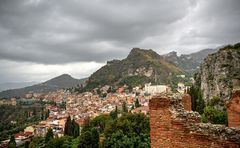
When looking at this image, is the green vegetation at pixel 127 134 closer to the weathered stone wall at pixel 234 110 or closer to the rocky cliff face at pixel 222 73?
the rocky cliff face at pixel 222 73

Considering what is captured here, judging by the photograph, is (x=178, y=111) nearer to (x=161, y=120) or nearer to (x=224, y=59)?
(x=161, y=120)

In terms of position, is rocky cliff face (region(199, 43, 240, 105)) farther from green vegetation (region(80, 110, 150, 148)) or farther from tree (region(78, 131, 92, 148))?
tree (region(78, 131, 92, 148))

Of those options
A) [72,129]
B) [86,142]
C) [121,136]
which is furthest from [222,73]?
[72,129]

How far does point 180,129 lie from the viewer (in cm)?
719

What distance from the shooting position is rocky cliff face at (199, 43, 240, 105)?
50750mm

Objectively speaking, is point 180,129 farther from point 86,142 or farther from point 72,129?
point 72,129

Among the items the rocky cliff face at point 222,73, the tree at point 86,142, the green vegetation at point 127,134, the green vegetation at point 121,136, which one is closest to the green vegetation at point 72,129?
the green vegetation at point 121,136

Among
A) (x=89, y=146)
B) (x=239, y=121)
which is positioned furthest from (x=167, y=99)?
(x=89, y=146)

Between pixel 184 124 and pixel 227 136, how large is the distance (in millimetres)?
1188

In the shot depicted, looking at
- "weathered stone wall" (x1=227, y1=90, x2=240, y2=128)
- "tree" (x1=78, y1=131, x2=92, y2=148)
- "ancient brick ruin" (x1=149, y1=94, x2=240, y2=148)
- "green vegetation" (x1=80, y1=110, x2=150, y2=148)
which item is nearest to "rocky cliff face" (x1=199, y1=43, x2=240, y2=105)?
"green vegetation" (x1=80, y1=110, x2=150, y2=148)

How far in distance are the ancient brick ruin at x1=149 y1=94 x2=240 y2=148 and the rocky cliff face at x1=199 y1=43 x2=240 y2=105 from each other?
44.2 m

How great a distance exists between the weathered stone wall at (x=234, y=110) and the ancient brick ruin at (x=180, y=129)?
19.5ft

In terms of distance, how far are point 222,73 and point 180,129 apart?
50551 mm

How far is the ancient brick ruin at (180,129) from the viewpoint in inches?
259
